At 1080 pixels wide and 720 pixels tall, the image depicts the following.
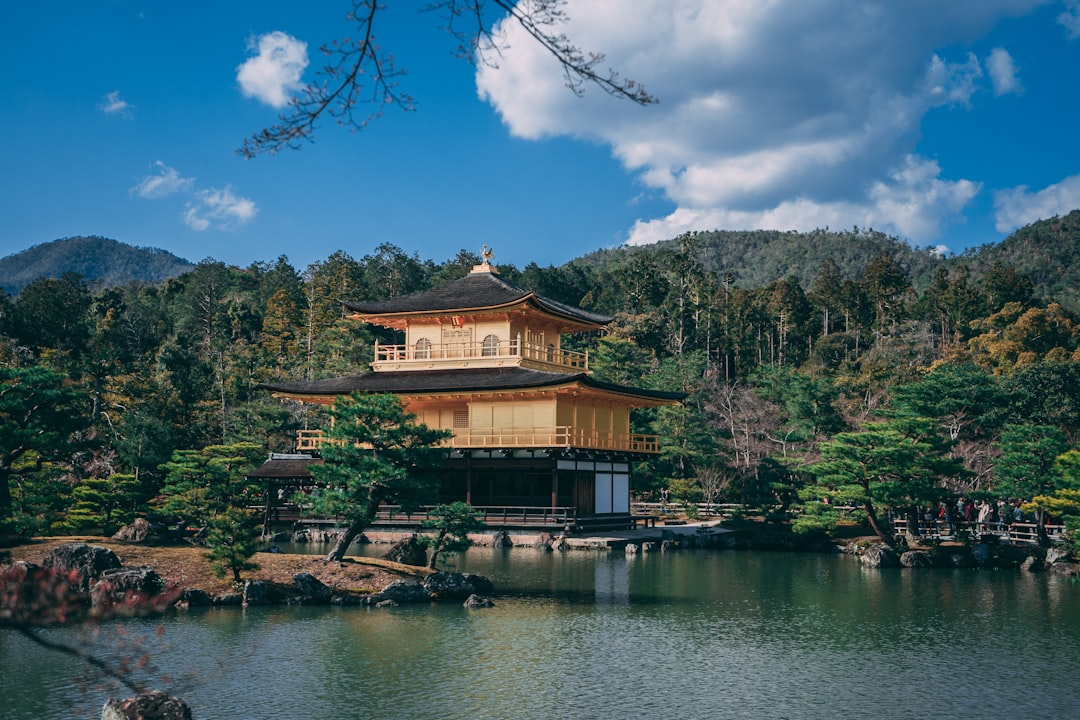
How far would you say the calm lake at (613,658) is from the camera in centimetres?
1281

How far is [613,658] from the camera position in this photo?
1564cm

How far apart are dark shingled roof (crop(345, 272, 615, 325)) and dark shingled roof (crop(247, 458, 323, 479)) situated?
7.41m

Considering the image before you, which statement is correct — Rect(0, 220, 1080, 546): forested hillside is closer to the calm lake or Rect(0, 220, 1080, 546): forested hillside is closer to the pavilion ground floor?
the pavilion ground floor

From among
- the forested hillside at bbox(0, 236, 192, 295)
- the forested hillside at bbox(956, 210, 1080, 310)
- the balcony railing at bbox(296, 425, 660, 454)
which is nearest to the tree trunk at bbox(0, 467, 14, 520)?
the balcony railing at bbox(296, 425, 660, 454)

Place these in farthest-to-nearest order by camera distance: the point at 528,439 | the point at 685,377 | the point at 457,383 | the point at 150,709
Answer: the point at 685,377 < the point at 457,383 < the point at 528,439 < the point at 150,709

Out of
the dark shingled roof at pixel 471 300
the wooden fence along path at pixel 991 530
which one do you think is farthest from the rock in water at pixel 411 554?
the wooden fence along path at pixel 991 530

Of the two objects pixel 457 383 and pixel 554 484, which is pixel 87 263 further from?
pixel 554 484

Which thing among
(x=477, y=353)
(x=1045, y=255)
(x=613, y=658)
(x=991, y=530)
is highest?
(x=1045, y=255)

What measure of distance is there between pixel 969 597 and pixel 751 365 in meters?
49.2

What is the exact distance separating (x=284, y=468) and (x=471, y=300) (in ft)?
33.5

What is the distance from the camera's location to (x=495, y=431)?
37.5 m

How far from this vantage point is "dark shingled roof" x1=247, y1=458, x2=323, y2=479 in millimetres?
36656

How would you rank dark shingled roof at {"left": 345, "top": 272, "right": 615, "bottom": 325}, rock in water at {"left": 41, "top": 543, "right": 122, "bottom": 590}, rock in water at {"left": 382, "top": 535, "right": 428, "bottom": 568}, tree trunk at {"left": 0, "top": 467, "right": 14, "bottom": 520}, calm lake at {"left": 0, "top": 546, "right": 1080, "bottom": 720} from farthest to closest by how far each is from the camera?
1. dark shingled roof at {"left": 345, "top": 272, "right": 615, "bottom": 325}
2. rock in water at {"left": 382, "top": 535, "right": 428, "bottom": 568}
3. tree trunk at {"left": 0, "top": 467, "right": 14, "bottom": 520}
4. rock in water at {"left": 41, "top": 543, "right": 122, "bottom": 590}
5. calm lake at {"left": 0, "top": 546, "right": 1080, "bottom": 720}

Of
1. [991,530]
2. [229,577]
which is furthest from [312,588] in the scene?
[991,530]
